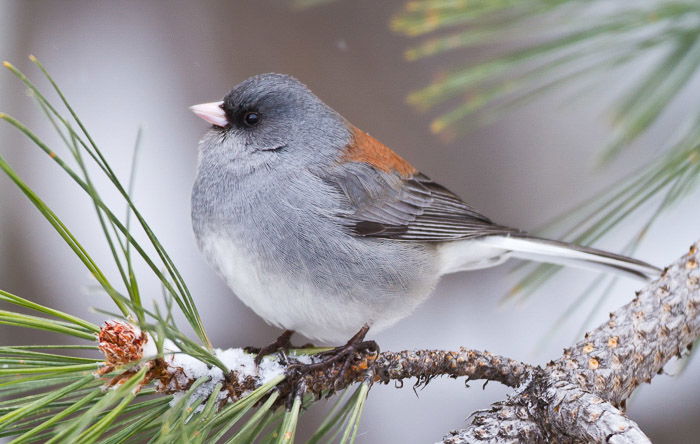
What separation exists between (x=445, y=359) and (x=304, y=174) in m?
0.65

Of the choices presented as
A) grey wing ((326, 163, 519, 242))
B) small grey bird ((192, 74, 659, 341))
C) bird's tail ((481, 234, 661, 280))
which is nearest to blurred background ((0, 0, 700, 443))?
grey wing ((326, 163, 519, 242))

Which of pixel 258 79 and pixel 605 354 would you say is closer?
pixel 605 354

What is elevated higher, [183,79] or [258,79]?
[183,79]

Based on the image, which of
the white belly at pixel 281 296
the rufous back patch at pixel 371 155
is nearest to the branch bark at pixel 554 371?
the white belly at pixel 281 296

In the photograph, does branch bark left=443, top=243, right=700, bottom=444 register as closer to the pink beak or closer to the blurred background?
the pink beak

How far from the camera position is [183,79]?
9.00 feet

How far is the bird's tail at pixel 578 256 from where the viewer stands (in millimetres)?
1474

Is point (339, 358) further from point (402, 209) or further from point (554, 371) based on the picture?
point (402, 209)

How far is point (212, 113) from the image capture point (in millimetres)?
1664

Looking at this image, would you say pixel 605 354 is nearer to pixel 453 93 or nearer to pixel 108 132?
pixel 453 93

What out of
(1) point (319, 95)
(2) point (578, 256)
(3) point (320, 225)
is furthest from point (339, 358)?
(1) point (319, 95)

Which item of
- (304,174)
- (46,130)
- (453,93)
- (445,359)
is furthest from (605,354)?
(46,130)

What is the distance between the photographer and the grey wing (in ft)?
5.51

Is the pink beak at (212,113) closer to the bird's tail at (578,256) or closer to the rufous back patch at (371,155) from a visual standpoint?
the rufous back patch at (371,155)
